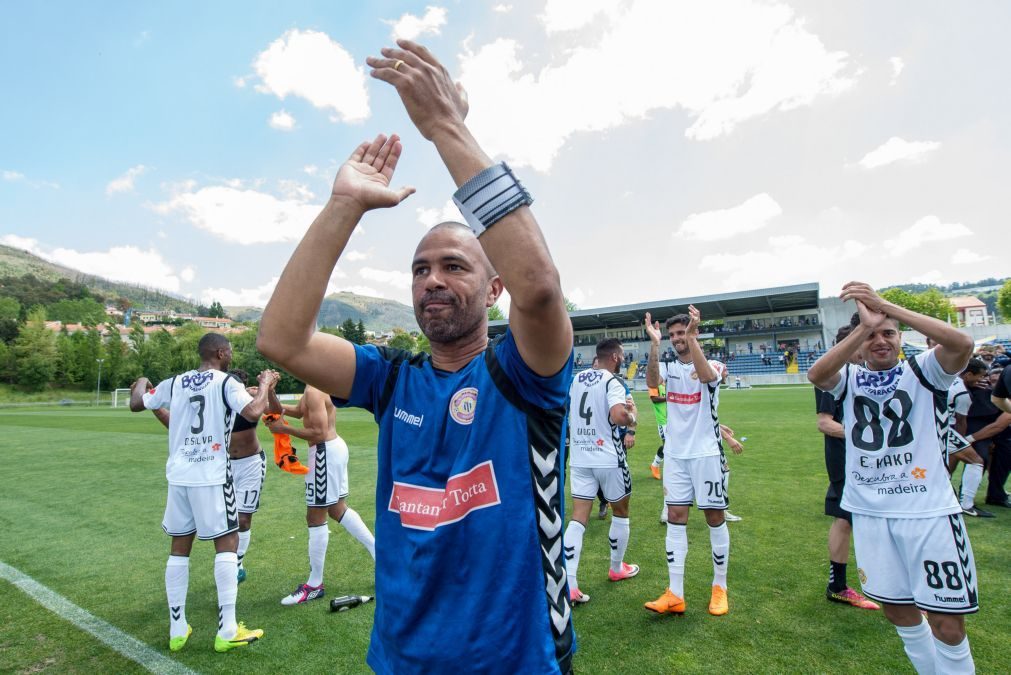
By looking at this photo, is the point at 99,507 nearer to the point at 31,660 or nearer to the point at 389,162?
the point at 31,660

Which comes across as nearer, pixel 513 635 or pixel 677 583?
pixel 513 635

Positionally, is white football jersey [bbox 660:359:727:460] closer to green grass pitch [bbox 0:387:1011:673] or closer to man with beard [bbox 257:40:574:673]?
green grass pitch [bbox 0:387:1011:673]

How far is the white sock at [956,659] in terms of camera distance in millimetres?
3328

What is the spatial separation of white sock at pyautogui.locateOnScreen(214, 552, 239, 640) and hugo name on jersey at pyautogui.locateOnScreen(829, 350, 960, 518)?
544 centimetres

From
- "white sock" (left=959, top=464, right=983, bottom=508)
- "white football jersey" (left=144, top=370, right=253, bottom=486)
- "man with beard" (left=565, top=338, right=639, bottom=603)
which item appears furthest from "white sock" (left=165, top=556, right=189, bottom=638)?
"white sock" (left=959, top=464, right=983, bottom=508)

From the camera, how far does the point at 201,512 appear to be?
5172 mm

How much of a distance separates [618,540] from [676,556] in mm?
923

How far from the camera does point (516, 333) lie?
1.53m

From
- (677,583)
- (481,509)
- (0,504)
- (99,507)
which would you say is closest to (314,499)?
(677,583)

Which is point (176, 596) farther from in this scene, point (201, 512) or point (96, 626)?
point (96, 626)

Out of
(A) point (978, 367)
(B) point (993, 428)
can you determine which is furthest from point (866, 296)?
(B) point (993, 428)

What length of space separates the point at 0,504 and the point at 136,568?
702 cm

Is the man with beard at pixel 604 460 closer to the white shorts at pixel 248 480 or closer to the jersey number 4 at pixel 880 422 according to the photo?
the jersey number 4 at pixel 880 422

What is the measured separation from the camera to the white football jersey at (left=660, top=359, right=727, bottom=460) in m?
5.73
